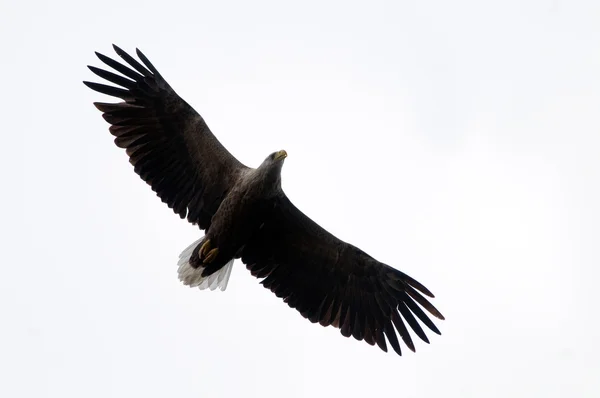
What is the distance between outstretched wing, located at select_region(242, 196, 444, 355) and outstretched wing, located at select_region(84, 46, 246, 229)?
3.14 ft

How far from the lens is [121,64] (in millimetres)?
14227

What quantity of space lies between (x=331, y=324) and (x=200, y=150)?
2.90 meters

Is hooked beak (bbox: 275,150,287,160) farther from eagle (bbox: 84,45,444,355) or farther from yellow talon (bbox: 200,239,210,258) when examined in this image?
yellow talon (bbox: 200,239,210,258)

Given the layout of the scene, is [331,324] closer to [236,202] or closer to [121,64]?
[236,202]

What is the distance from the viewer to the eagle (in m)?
14.2

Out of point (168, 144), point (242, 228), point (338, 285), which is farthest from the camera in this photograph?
point (338, 285)

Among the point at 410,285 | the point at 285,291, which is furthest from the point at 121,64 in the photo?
the point at 410,285

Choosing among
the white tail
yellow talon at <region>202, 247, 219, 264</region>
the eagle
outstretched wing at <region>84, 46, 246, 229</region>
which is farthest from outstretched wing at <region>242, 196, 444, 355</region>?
outstretched wing at <region>84, 46, 246, 229</region>

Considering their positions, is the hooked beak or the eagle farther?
the eagle

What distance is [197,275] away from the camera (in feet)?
48.7

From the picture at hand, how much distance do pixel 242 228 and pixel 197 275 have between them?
3.90 feet

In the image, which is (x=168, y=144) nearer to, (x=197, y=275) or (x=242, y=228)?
(x=242, y=228)

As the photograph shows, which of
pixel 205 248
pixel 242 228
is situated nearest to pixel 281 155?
pixel 242 228

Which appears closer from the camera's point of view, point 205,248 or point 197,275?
point 205,248
